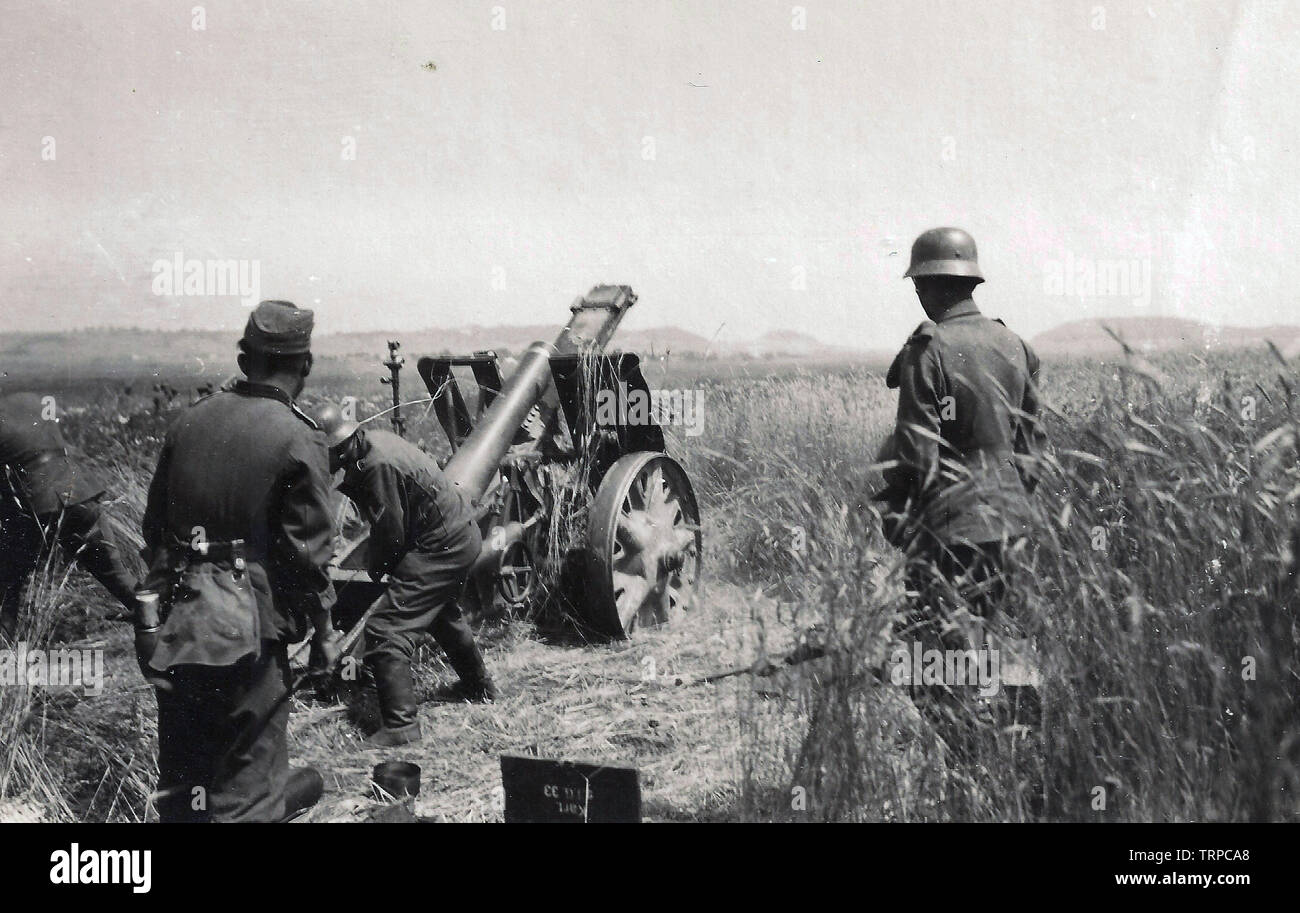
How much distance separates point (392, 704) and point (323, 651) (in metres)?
1.12

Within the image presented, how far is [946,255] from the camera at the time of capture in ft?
12.5

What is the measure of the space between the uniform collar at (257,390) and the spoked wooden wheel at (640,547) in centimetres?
249

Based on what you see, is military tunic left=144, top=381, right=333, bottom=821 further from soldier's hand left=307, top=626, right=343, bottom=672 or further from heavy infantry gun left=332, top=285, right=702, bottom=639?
heavy infantry gun left=332, top=285, right=702, bottom=639

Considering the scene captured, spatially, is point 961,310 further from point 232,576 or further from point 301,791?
point 301,791

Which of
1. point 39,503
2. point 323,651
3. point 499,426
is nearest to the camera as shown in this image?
point 323,651

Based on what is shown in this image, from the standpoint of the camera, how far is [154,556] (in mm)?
3299

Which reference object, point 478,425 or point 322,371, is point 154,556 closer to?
point 478,425

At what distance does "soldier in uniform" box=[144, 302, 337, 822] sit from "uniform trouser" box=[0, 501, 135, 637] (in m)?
1.93

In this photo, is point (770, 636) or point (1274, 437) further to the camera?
point (770, 636)

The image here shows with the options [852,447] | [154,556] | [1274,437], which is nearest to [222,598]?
[154,556]

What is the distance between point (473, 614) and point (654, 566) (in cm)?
110
